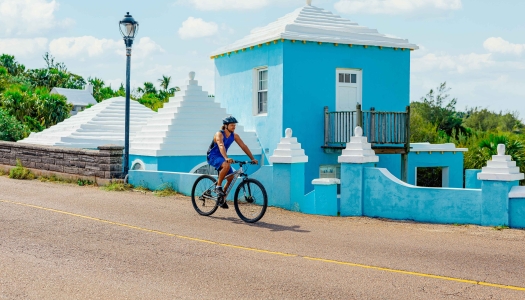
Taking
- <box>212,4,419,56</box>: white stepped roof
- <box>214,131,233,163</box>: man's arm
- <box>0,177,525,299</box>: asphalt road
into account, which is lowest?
<box>0,177,525,299</box>: asphalt road

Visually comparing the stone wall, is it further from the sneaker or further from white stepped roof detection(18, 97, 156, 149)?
the sneaker

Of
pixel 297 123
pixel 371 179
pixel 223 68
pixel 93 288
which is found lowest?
pixel 93 288

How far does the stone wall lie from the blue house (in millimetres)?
4852

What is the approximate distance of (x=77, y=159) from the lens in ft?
58.7

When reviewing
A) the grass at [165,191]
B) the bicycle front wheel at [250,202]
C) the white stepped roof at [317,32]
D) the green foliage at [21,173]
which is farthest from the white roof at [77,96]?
the bicycle front wheel at [250,202]

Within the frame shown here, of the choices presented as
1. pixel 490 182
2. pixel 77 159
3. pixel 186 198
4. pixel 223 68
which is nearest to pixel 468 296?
pixel 490 182

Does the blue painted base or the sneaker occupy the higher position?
the sneaker

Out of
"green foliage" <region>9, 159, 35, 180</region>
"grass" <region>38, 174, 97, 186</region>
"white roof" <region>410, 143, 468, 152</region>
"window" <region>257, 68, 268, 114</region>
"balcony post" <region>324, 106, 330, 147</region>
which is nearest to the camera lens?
"grass" <region>38, 174, 97, 186</region>

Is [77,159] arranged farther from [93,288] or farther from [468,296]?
→ [468,296]

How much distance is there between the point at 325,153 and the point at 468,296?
495 inches

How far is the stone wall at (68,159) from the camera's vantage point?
16734 mm

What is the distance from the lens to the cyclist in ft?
36.9

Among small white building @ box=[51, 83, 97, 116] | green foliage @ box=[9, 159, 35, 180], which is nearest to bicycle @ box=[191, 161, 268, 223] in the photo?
green foliage @ box=[9, 159, 35, 180]

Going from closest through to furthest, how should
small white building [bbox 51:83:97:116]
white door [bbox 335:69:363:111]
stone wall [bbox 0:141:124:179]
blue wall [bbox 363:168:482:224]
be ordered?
1. blue wall [bbox 363:168:482:224]
2. stone wall [bbox 0:141:124:179]
3. white door [bbox 335:69:363:111]
4. small white building [bbox 51:83:97:116]
